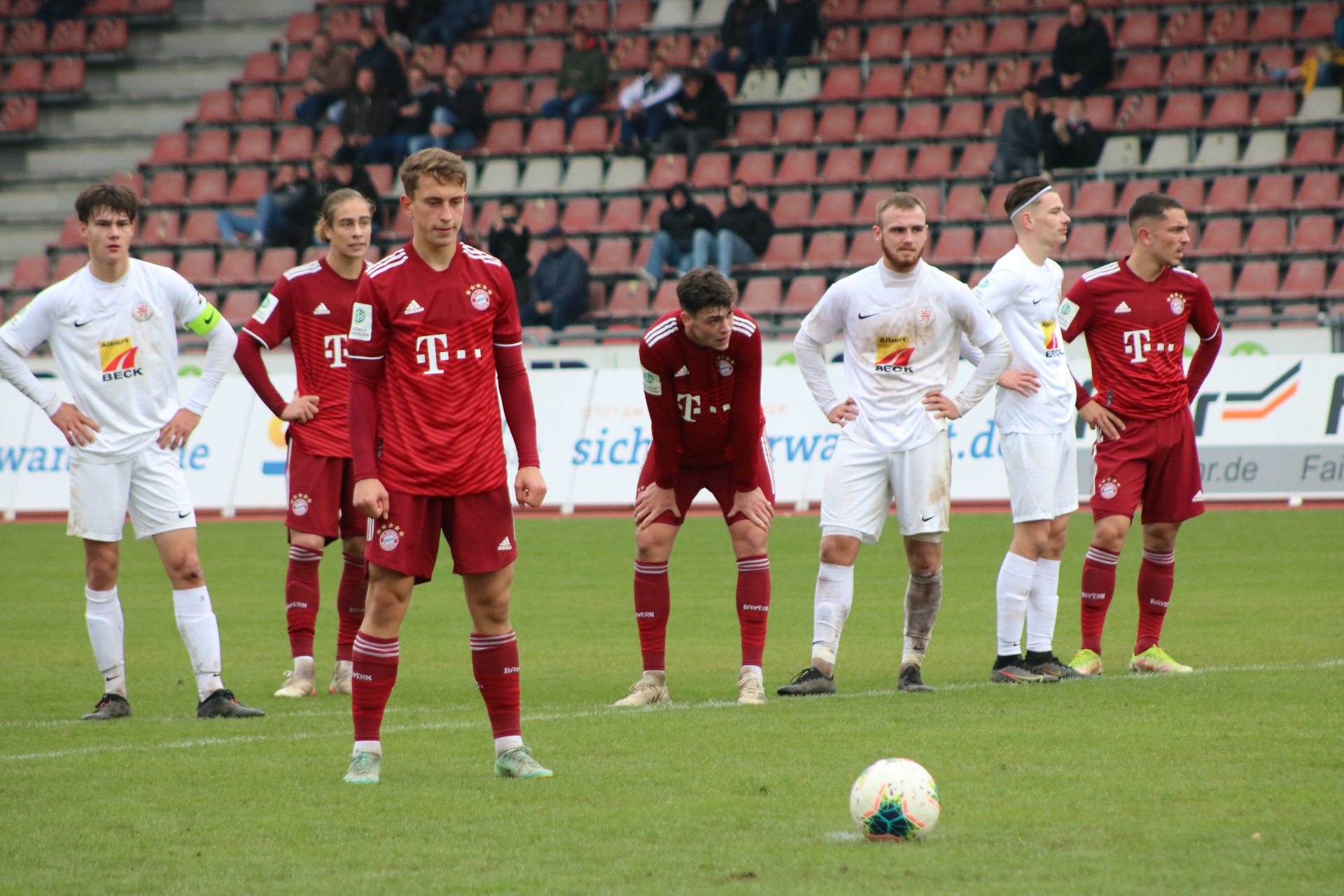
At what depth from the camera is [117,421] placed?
7.77 m

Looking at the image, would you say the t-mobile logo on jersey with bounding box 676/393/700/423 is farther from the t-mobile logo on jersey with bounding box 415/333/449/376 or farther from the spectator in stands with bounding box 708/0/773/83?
the spectator in stands with bounding box 708/0/773/83

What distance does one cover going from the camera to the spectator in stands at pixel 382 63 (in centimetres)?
2528

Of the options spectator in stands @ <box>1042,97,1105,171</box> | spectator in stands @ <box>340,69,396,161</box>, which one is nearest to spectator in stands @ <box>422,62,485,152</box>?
spectator in stands @ <box>340,69,396,161</box>

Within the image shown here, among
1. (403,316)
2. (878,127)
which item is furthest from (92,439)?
(878,127)

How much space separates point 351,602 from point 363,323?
10.4 feet

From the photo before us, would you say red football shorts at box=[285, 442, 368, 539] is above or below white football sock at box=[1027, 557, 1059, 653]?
above

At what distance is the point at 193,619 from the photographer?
25.7ft

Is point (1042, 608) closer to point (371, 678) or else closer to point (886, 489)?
point (886, 489)

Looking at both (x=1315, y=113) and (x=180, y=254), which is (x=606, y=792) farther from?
(x=180, y=254)

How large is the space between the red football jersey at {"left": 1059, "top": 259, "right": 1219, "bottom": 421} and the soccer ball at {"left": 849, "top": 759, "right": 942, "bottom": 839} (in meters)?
3.96

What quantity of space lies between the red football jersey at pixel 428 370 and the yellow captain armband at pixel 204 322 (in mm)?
2379

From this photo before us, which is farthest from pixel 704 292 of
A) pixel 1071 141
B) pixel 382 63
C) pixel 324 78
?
pixel 324 78

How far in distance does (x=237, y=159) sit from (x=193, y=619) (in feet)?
67.1

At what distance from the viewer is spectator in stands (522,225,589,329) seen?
21.5 meters
